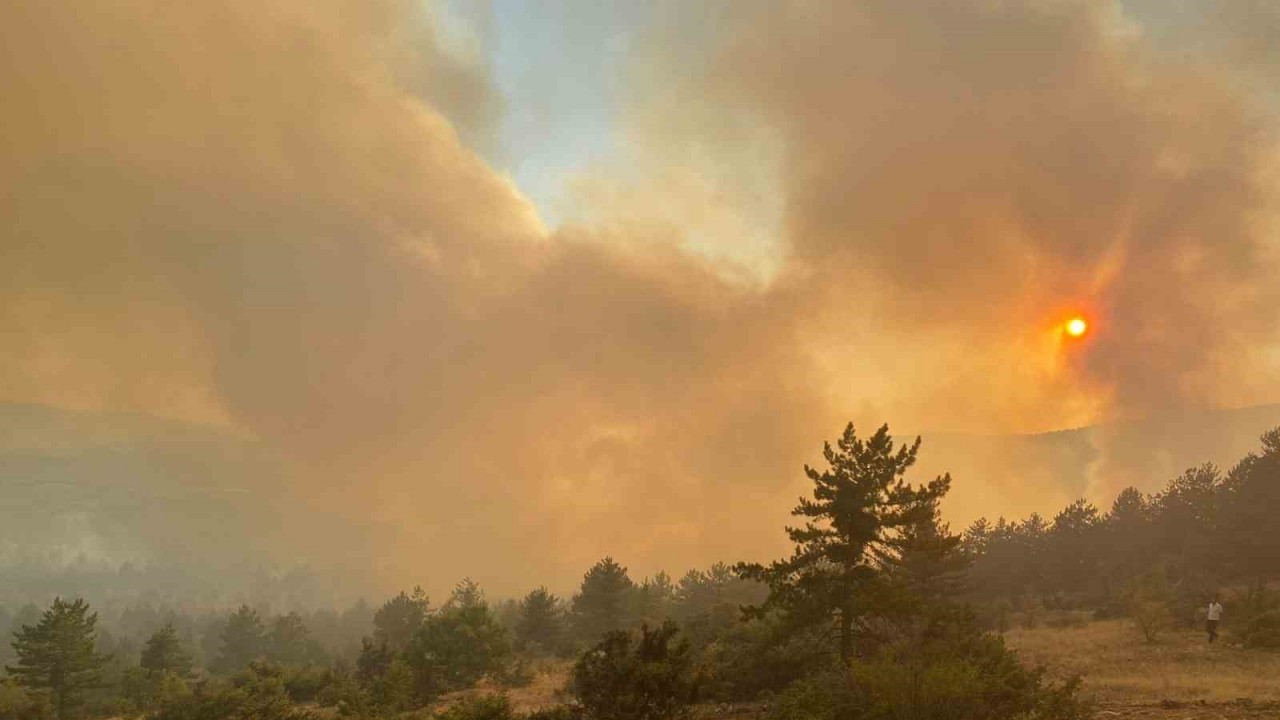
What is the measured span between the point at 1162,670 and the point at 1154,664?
6.67 feet

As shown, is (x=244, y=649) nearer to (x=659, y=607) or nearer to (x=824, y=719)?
(x=659, y=607)

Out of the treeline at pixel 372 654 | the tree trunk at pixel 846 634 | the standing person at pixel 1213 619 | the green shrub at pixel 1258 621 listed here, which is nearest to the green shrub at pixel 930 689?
the tree trunk at pixel 846 634

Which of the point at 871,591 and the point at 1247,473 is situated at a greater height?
the point at 1247,473

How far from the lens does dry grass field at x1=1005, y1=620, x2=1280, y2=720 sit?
17.3 metres

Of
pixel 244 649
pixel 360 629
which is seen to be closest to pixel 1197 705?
pixel 244 649

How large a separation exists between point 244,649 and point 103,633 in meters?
51.2

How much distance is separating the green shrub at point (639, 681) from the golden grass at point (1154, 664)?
42.5 feet

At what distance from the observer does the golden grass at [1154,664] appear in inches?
772

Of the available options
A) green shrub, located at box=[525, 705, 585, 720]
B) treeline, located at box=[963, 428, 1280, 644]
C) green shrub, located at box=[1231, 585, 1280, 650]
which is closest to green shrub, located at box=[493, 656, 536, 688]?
green shrub, located at box=[525, 705, 585, 720]

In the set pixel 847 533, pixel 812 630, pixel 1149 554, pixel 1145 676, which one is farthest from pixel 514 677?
pixel 1149 554

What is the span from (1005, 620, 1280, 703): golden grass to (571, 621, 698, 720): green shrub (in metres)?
12.9

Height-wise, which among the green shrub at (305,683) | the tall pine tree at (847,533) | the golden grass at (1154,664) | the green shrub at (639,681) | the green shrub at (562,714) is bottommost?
the green shrub at (305,683)

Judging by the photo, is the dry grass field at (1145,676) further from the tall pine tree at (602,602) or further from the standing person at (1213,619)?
the tall pine tree at (602,602)

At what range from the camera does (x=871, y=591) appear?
742 inches
